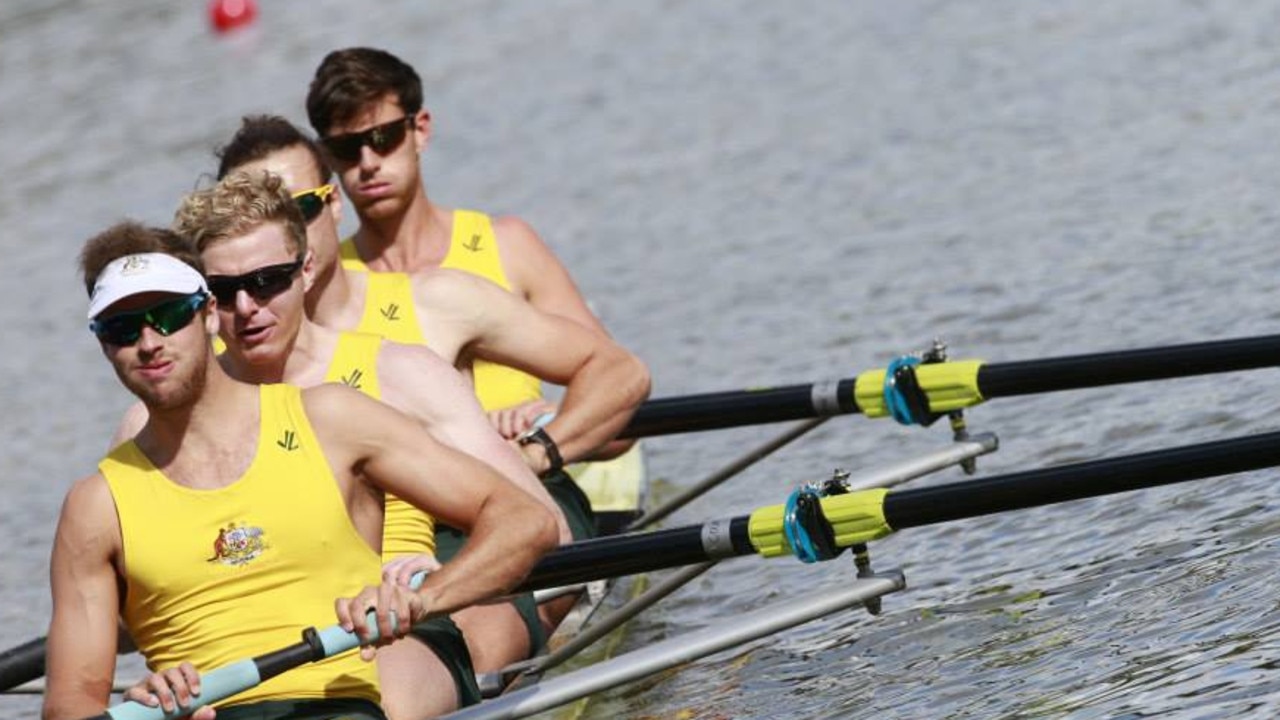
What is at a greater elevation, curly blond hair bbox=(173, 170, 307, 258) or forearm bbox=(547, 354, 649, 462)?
curly blond hair bbox=(173, 170, 307, 258)

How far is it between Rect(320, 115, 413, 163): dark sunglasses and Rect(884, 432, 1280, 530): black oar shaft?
8.00 feet

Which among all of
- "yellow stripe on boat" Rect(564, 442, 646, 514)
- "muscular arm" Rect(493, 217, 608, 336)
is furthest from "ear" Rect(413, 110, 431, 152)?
"yellow stripe on boat" Rect(564, 442, 646, 514)

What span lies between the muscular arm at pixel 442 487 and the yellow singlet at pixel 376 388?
773 mm

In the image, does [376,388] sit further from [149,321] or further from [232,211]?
[149,321]

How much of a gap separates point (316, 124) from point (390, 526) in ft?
5.96

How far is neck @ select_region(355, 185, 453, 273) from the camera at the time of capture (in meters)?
7.57

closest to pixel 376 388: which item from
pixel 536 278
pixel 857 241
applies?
pixel 536 278

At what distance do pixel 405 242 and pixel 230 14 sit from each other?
612 inches

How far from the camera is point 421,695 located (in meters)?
5.56

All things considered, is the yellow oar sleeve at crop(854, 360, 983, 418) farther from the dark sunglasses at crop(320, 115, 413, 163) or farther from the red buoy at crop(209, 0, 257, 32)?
the red buoy at crop(209, 0, 257, 32)

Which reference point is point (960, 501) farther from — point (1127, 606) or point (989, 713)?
point (1127, 606)

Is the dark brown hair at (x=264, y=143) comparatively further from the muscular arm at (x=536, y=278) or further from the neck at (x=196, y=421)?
the neck at (x=196, y=421)

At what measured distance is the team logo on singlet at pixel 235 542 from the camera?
501cm

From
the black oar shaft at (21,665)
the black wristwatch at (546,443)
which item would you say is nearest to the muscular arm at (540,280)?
the black wristwatch at (546,443)
